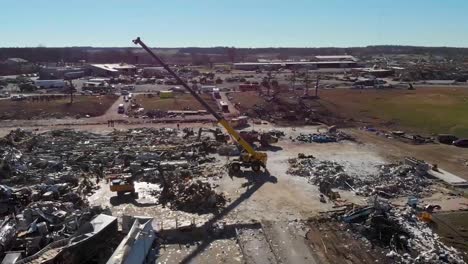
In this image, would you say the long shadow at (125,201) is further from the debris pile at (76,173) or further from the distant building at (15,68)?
the distant building at (15,68)

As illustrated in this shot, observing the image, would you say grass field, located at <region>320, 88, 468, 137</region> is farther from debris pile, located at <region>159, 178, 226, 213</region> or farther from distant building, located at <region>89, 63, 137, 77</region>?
distant building, located at <region>89, 63, 137, 77</region>

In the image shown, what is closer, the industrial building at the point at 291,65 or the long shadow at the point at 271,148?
the long shadow at the point at 271,148

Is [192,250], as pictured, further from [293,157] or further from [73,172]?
[293,157]

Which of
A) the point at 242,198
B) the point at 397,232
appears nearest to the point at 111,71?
the point at 242,198

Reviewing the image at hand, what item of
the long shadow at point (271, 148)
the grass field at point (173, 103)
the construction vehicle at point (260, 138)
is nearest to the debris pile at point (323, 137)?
the construction vehicle at point (260, 138)

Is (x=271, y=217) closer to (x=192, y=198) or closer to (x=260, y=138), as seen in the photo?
(x=192, y=198)
